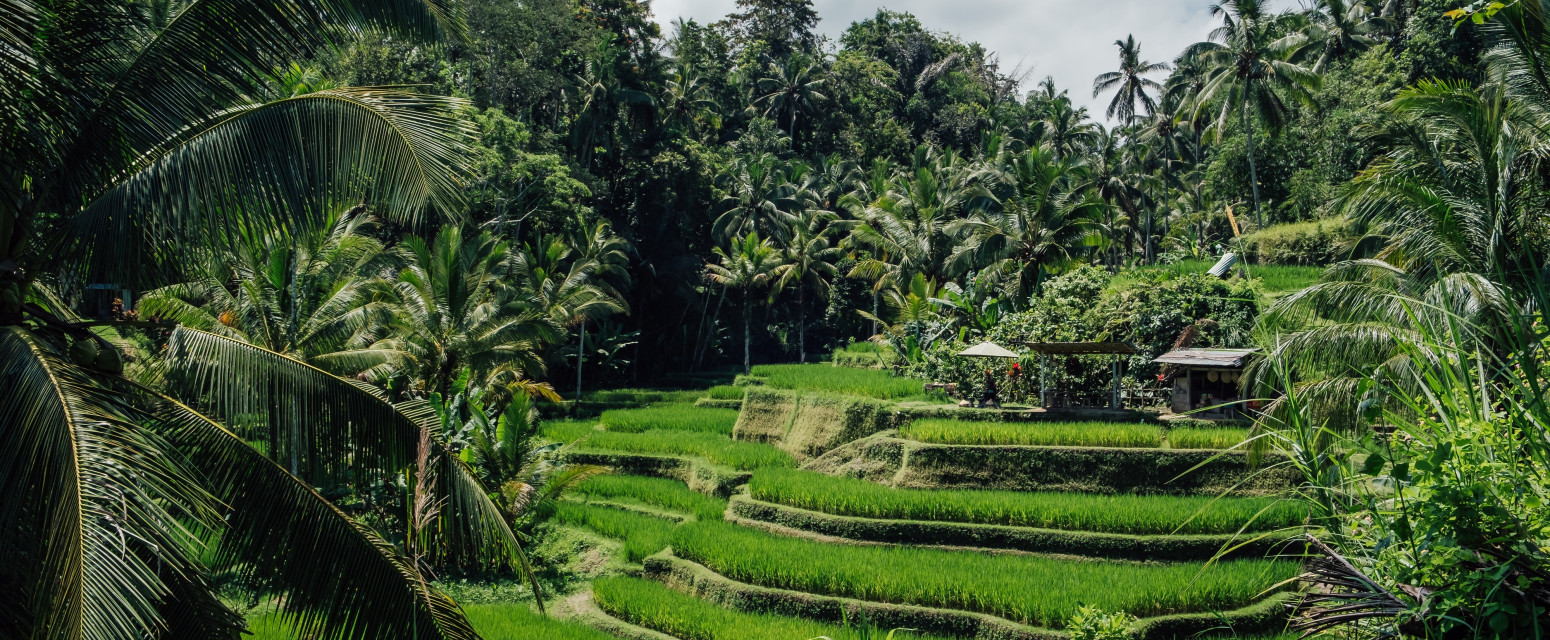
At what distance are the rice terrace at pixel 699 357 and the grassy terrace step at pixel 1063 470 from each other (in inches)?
2.4

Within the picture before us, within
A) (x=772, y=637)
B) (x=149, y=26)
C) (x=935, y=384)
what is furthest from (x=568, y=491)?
(x=149, y=26)

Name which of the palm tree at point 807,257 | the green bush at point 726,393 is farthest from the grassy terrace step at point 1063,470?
the palm tree at point 807,257

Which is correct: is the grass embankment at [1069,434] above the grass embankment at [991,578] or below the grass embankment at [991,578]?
above

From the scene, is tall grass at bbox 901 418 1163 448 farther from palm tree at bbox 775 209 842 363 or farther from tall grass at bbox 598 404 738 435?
palm tree at bbox 775 209 842 363

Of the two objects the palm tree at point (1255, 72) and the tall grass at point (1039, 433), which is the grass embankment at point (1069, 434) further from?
the palm tree at point (1255, 72)

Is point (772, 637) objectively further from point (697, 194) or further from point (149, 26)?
point (697, 194)

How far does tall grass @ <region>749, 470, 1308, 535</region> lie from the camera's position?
12.1 m

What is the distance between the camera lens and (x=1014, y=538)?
12703 mm

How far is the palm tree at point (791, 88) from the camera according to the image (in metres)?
43.7

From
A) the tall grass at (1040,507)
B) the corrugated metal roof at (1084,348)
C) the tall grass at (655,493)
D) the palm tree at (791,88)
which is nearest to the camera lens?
the tall grass at (1040,507)

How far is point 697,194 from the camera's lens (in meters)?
36.5

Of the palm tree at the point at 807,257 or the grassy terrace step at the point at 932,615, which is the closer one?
the grassy terrace step at the point at 932,615

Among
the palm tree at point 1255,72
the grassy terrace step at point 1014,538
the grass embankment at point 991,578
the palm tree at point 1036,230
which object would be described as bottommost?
the grass embankment at point 991,578

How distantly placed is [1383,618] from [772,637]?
8.56 m
